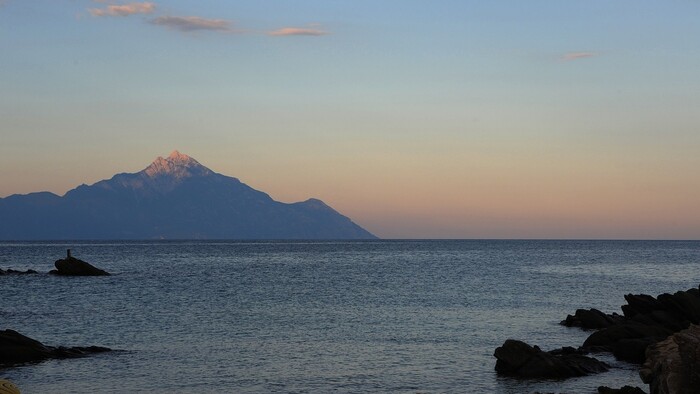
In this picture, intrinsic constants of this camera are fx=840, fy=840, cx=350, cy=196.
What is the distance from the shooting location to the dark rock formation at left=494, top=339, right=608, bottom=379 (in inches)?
1486

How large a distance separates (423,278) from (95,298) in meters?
47.2

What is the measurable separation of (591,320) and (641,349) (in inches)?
573

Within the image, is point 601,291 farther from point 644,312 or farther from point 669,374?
point 669,374

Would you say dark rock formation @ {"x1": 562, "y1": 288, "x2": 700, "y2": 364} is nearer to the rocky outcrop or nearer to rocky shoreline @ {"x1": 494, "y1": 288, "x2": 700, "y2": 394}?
rocky shoreline @ {"x1": 494, "y1": 288, "x2": 700, "y2": 394}

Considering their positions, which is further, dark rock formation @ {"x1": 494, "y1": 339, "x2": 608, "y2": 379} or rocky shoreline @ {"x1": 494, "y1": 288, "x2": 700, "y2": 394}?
dark rock formation @ {"x1": 494, "y1": 339, "x2": 608, "y2": 379}

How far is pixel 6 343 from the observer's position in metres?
41.9

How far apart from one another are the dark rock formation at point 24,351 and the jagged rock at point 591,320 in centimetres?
3201

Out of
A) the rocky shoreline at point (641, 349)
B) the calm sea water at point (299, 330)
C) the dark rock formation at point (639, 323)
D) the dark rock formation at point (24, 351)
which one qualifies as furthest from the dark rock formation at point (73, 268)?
the dark rock formation at point (639, 323)

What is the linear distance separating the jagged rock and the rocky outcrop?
28418 mm

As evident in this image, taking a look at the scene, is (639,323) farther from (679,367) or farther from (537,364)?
(679,367)

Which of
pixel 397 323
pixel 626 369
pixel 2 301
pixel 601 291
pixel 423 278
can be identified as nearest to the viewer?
pixel 626 369

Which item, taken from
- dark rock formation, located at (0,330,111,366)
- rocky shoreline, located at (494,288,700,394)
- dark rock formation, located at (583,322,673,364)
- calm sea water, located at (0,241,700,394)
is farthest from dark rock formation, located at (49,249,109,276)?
dark rock formation, located at (583,322,673,364)

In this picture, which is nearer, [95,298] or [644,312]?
[644,312]

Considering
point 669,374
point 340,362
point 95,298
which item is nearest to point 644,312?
point 340,362
